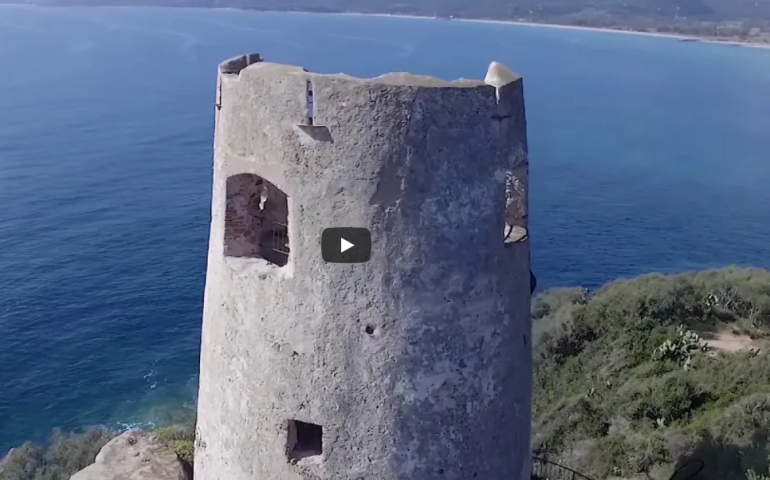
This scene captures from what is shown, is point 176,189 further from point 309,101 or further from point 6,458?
point 309,101

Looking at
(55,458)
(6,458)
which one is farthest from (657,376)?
(6,458)

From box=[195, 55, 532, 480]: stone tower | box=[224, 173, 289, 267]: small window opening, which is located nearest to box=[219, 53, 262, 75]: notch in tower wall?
box=[195, 55, 532, 480]: stone tower

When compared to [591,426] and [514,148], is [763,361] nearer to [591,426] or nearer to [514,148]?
[591,426]

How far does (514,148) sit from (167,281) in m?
35.5

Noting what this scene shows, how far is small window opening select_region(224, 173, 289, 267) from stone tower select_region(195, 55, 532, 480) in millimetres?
29

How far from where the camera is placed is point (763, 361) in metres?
20.9

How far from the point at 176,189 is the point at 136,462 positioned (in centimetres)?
4200

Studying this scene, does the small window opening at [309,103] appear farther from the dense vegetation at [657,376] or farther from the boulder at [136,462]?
the dense vegetation at [657,376]

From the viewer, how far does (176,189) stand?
161ft

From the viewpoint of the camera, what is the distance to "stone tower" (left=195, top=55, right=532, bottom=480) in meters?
6.33

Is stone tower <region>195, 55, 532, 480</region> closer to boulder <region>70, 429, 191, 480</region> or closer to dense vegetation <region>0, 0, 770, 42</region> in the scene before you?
boulder <region>70, 429, 191, 480</region>

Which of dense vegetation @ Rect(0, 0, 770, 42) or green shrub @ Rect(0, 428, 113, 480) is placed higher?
dense vegetation @ Rect(0, 0, 770, 42)

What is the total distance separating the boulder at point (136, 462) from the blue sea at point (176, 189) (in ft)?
73.1

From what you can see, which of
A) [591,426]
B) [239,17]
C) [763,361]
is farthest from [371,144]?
[239,17]
